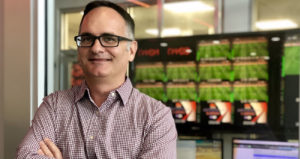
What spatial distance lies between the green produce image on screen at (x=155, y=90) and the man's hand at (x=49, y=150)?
49.5 inches

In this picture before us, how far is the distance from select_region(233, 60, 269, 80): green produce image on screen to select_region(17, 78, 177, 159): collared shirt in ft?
3.68

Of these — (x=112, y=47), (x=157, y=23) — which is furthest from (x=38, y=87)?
(x=157, y=23)

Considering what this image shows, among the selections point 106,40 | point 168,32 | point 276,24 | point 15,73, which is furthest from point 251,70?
point 15,73

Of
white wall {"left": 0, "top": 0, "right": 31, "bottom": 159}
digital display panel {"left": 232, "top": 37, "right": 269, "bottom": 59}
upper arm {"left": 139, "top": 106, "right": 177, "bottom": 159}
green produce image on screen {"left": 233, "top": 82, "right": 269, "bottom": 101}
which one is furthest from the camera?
green produce image on screen {"left": 233, "top": 82, "right": 269, "bottom": 101}

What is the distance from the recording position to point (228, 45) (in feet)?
8.52

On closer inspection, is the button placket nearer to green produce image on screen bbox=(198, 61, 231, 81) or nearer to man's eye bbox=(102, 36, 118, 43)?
man's eye bbox=(102, 36, 118, 43)

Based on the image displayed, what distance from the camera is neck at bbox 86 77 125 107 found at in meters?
1.58

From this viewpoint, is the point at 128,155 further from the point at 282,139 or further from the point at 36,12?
the point at 282,139

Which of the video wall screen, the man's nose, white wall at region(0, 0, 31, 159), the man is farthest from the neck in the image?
the video wall screen

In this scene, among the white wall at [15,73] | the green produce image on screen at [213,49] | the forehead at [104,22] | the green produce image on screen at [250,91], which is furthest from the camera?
the green produce image on screen at [213,49]

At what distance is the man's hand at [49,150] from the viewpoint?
5.10 feet

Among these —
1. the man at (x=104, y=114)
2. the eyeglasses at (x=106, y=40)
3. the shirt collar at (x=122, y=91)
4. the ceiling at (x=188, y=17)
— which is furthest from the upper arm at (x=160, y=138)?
the ceiling at (x=188, y=17)

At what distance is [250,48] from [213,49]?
268 millimetres

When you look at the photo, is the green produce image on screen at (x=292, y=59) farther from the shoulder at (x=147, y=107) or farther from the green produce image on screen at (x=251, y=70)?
the shoulder at (x=147, y=107)
